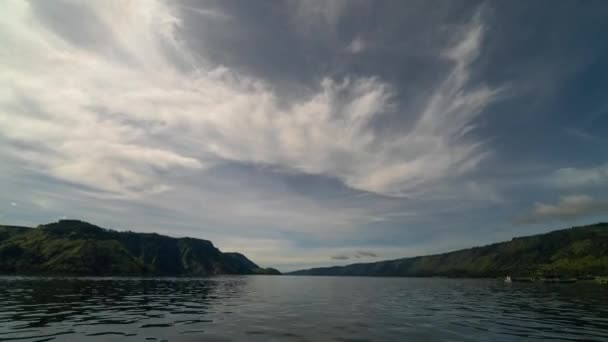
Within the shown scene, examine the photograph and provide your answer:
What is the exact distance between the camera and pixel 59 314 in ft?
110

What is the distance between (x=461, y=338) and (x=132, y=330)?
26.5m

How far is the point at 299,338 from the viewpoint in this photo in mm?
24516

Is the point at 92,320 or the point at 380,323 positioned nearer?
the point at 92,320

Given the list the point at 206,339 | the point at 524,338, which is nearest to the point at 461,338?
the point at 524,338

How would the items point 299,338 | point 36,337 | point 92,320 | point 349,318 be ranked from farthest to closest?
point 349,318 < point 92,320 < point 299,338 < point 36,337

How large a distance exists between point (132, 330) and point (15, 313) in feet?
56.5

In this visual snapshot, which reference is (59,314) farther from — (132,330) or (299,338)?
(299,338)

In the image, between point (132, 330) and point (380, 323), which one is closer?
point (132, 330)

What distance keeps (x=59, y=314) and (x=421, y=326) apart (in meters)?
37.1

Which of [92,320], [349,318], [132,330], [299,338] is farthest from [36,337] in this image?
[349,318]

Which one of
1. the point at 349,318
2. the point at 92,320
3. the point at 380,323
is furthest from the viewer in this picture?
the point at 349,318

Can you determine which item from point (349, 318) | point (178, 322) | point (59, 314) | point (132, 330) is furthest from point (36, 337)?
point (349, 318)

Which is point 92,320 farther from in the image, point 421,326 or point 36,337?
point 421,326

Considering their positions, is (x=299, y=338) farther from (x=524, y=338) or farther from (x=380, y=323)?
(x=524, y=338)
